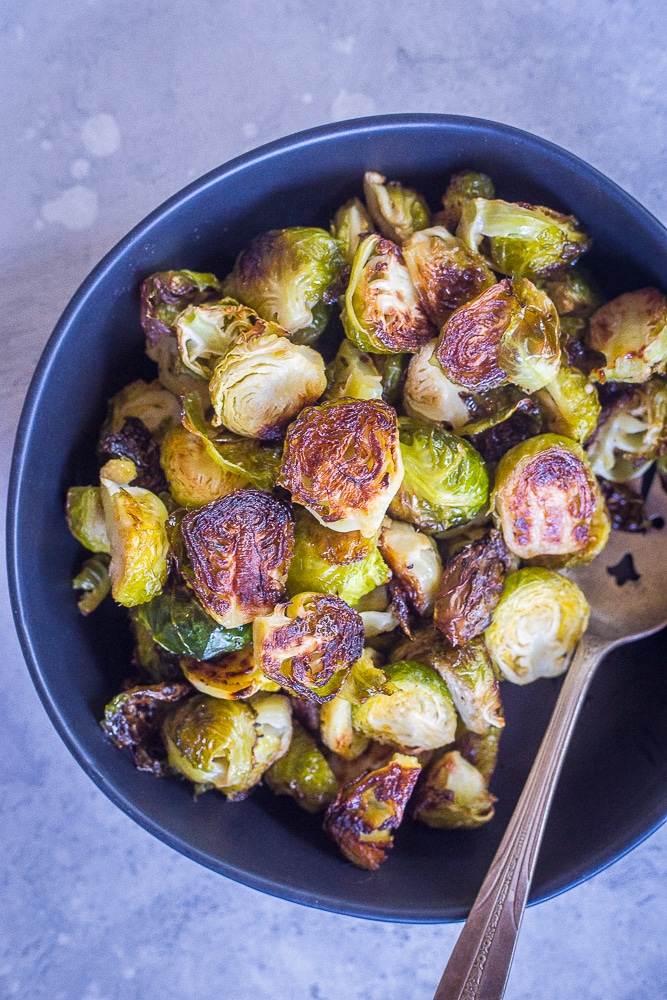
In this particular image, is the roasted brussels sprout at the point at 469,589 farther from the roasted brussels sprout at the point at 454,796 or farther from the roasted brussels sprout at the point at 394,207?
the roasted brussels sprout at the point at 394,207

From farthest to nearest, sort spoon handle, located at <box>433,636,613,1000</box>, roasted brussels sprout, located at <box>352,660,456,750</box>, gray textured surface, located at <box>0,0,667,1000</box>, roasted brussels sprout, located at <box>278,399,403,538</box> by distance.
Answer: gray textured surface, located at <box>0,0,667,1000</box> < roasted brussels sprout, located at <box>352,660,456,750</box> < spoon handle, located at <box>433,636,613,1000</box> < roasted brussels sprout, located at <box>278,399,403,538</box>

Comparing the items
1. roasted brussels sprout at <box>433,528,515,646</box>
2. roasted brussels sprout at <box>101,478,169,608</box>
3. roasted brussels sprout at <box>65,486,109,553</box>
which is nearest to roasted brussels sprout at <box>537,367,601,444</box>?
roasted brussels sprout at <box>433,528,515,646</box>

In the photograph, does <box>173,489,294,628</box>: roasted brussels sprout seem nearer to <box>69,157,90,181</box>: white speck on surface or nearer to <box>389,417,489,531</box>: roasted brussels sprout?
<box>389,417,489,531</box>: roasted brussels sprout

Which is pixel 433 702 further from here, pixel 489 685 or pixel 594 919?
pixel 594 919

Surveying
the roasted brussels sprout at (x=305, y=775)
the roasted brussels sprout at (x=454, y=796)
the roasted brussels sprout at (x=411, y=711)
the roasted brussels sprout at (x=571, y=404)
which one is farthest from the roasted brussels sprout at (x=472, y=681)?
the roasted brussels sprout at (x=571, y=404)

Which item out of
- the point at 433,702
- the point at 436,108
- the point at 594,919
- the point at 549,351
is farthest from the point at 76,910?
the point at 436,108

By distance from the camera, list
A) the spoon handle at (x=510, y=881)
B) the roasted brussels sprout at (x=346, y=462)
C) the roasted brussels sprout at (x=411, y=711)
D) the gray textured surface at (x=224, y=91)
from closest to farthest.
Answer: the roasted brussels sprout at (x=346, y=462)
the spoon handle at (x=510, y=881)
the roasted brussels sprout at (x=411, y=711)
the gray textured surface at (x=224, y=91)

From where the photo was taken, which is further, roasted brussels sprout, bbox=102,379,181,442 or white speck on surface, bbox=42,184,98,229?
white speck on surface, bbox=42,184,98,229
